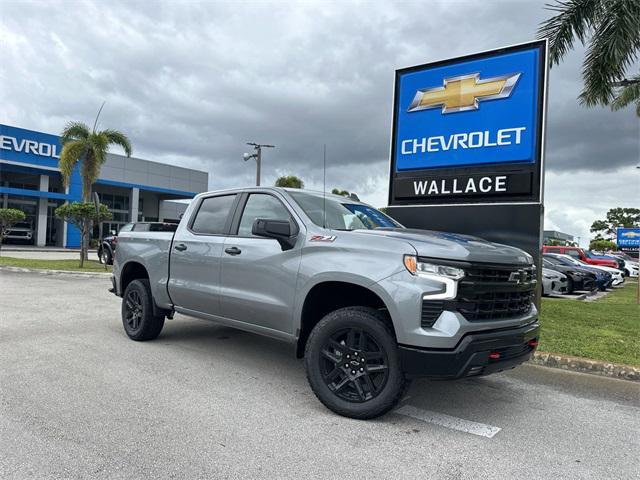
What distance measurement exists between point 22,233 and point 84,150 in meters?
17.8

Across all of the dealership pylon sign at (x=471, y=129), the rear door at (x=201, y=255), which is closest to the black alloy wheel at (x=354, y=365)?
the rear door at (x=201, y=255)

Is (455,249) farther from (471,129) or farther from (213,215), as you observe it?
(471,129)

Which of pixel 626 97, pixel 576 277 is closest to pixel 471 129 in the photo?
pixel 576 277

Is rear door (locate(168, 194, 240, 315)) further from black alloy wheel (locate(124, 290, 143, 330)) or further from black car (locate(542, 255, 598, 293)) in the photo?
black car (locate(542, 255, 598, 293))

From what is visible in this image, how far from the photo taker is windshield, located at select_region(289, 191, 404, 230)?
15.0ft

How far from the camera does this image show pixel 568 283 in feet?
51.0

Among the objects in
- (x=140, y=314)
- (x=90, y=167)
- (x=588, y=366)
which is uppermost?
(x=90, y=167)

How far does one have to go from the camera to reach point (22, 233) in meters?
37.0

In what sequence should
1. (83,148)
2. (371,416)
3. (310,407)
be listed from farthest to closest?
1. (83,148)
2. (310,407)
3. (371,416)

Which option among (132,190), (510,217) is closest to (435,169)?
(510,217)

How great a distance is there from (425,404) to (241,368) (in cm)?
196

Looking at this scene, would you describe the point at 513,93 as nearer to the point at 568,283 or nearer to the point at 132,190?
the point at 568,283

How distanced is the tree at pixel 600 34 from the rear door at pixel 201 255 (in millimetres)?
10425

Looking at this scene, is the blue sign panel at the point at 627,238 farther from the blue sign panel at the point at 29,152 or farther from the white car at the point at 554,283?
the blue sign panel at the point at 29,152
